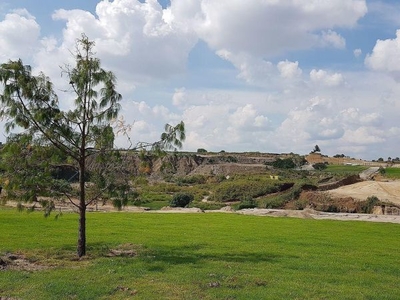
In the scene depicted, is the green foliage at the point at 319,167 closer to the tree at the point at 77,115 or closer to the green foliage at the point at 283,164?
the green foliage at the point at 283,164

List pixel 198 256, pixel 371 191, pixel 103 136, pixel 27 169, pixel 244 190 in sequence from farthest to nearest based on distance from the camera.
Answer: pixel 244 190 → pixel 371 191 → pixel 198 256 → pixel 103 136 → pixel 27 169

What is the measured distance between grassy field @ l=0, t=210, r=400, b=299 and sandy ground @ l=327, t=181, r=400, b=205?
122 ft

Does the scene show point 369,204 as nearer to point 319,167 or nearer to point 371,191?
point 371,191

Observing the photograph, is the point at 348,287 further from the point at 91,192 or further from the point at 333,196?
the point at 333,196

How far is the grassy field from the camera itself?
1376 centimetres

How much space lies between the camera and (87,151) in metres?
20.3

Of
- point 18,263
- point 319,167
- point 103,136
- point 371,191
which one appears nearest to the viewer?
point 18,263

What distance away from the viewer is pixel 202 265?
1773cm

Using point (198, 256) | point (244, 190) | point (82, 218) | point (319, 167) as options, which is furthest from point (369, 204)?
point (319, 167)

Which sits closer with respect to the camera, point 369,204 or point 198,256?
point 198,256

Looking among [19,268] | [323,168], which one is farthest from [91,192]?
[323,168]

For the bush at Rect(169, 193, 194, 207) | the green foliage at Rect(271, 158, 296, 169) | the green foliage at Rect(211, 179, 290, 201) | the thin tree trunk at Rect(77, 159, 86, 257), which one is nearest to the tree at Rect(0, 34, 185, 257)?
the thin tree trunk at Rect(77, 159, 86, 257)

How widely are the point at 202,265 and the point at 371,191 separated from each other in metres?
56.7

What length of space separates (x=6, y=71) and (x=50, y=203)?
5.43m
